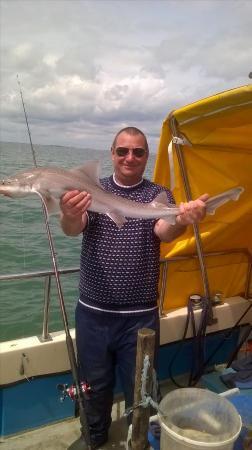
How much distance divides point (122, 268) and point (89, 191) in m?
0.68

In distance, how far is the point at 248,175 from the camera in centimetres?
447

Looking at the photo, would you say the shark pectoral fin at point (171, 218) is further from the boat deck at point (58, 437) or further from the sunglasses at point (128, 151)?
the boat deck at point (58, 437)

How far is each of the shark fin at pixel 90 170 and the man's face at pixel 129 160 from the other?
263mm

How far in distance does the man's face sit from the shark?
0.88ft

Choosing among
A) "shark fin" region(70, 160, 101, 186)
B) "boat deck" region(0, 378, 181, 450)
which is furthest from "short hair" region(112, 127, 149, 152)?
"boat deck" region(0, 378, 181, 450)

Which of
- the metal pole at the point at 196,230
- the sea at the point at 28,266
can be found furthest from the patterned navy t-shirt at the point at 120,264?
the sea at the point at 28,266

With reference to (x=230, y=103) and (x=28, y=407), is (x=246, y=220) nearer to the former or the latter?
(x=230, y=103)

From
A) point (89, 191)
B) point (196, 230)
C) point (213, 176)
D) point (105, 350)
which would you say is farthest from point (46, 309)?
point (213, 176)

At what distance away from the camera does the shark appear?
2.98 m

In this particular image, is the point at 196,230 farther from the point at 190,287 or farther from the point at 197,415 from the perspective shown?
the point at 197,415

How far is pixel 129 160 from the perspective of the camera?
10.9 feet

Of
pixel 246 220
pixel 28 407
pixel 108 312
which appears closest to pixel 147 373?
pixel 108 312

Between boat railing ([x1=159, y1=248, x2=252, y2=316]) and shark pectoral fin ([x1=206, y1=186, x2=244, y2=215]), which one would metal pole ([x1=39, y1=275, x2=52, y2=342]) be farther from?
shark pectoral fin ([x1=206, y1=186, x2=244, y2=215])

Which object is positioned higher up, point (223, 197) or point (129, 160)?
point (129, 160)
